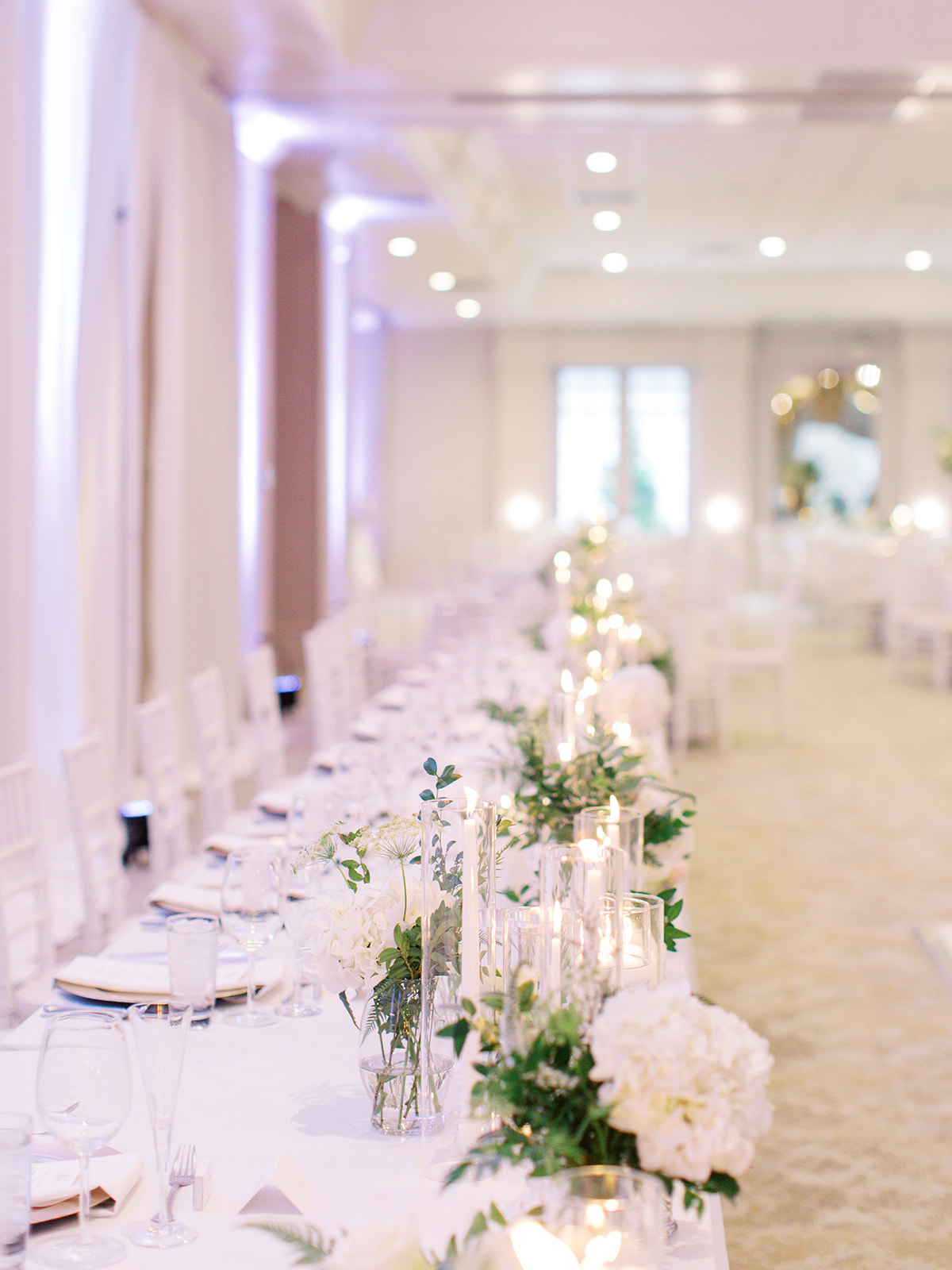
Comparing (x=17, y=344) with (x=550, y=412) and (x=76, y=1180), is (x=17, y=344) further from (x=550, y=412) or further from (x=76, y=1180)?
(x=550, y=412)

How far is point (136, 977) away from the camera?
2.04 metres

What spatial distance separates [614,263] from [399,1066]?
1541 cm

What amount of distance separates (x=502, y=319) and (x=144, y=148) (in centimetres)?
1229

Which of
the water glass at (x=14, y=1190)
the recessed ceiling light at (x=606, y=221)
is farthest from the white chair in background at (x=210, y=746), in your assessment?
the recessed ceiling light at (x=606, y=221)

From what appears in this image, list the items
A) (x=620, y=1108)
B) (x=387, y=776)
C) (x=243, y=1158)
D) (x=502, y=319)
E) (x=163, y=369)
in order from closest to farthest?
(x=620, y=1108)
(x=243, y=1158)
(x=387, y=776)
(x=163, y=369)
(x=502, y=319)

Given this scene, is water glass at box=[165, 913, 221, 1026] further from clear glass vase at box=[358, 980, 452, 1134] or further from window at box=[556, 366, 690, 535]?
window at box=[556, 366, 690, 535]

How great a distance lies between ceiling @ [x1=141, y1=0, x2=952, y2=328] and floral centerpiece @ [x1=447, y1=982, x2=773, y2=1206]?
18.8 ft

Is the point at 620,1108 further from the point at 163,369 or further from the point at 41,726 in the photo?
the point at 163,369

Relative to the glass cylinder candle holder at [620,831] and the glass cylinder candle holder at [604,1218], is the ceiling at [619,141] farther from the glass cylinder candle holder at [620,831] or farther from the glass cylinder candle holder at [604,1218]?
the glass cylinder candle holder at [604,1218]

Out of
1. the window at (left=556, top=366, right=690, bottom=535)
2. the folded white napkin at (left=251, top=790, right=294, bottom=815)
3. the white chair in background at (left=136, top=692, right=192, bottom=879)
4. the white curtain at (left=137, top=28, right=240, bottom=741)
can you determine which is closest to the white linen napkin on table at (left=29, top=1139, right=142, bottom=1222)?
the folded white napkin at (left=251, top=790, right=294, bottom=815)

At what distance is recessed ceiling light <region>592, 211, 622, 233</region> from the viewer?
1291 centimetres

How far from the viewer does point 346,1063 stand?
1818 millimetres

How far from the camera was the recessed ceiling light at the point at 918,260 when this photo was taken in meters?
15.5

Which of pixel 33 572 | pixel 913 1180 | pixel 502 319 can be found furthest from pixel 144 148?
pixel 502 319
